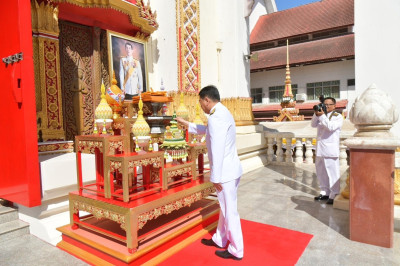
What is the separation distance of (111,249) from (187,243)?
0.90 metres

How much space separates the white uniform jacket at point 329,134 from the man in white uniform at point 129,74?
3729 millimetres

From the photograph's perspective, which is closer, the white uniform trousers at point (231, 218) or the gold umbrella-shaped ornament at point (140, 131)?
the white uniform trousers at point (231, 218)

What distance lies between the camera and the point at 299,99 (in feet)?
65.6

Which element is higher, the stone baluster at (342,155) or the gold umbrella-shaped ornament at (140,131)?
the gold umbrella-shaped ornament at (140,131)

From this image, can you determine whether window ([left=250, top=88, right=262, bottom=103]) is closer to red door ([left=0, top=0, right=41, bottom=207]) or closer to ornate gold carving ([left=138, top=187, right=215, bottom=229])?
ornate gold carving ([left=138, top=187, right=215, bottom=229])

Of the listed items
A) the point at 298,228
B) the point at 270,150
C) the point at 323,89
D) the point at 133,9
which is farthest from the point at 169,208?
the point at 323,89

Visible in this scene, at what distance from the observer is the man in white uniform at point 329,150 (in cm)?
449

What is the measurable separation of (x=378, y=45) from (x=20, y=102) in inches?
230

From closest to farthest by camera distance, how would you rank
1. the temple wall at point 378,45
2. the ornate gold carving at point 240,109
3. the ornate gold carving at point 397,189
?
the ornate gold carving at point 397,189, the temple wall at point 378,45, the ornate gold carving at point 240,109

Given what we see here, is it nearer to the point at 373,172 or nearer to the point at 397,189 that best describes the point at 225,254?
the point at 373,172

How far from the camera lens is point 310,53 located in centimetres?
1983

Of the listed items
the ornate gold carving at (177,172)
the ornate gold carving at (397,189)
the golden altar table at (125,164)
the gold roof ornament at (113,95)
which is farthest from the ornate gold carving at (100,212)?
the ornate gold carving at (397,189)

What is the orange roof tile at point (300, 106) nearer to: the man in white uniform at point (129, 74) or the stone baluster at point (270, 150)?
the stone baluster at point (270, 150)

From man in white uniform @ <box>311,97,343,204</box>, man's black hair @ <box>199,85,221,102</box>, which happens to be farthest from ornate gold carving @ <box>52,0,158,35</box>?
man in white uniform @ <box>311,97,343,204</box>
